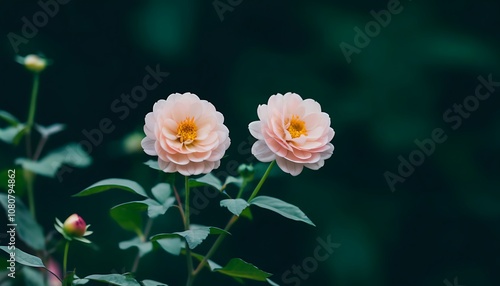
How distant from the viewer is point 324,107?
1743 mm

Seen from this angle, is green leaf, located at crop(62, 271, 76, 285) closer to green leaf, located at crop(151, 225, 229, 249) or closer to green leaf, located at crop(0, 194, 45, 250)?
green leaf, located at crop(151, 225, 229, 249)

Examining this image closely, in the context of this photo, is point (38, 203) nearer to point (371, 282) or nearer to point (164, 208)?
point (371, 282)

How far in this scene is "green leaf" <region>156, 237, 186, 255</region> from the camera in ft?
3.29

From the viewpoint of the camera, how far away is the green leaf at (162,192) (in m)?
1.04

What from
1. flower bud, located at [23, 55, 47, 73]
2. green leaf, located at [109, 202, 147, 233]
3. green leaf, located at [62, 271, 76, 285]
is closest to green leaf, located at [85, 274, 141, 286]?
green leaf, located at [62, 271, 76, 285]

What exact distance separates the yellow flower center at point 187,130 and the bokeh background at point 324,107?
0.72 meters

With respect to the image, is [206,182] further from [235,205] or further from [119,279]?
[119,279]

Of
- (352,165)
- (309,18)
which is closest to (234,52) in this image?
(309,18)

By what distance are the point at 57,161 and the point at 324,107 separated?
67cm

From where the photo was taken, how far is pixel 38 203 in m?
1.78

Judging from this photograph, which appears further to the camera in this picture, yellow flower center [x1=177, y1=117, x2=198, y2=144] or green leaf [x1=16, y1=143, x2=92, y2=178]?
green leaf [x1=16, y1=143, x2=92, y2=178]

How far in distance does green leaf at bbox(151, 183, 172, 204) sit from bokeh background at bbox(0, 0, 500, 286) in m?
0.61

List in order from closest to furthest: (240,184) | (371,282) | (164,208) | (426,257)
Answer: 1. (164,208)
2. (240,184)
3. (371,282)
4. (426,257)

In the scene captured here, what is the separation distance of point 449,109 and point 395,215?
10.9 inches
